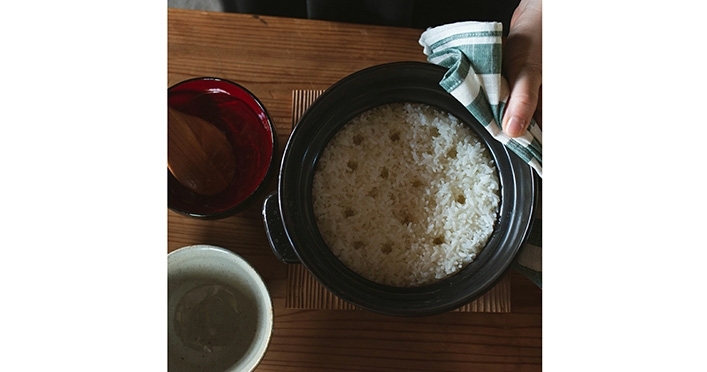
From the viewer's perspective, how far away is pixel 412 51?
0.78 metres

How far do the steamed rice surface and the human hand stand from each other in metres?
0.10

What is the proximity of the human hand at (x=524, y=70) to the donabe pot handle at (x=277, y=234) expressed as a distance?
267 millimetres

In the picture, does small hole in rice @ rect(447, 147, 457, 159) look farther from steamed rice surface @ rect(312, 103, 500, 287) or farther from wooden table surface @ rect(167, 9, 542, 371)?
wooden table surface @ rect(167, 9, 542, 371)

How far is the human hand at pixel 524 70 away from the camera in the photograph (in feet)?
1.95

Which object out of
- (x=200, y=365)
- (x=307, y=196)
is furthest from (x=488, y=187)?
(x=200, y=365)

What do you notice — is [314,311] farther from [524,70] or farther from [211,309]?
[524,70]

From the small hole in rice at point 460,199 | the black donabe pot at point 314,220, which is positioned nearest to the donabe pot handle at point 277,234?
the black donabe pot at point 314,220

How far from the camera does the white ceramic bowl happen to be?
0.65 metres

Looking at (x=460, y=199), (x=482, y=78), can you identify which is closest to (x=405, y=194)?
(x=460, y=199)

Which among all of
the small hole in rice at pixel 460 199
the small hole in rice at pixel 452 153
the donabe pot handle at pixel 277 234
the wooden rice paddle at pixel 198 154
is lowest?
the donabe pot handle at pixel 277 234

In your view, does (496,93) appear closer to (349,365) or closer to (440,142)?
(440,142)

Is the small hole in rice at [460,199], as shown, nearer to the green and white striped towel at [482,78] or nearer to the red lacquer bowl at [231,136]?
the green and white striped towel at [482,78]

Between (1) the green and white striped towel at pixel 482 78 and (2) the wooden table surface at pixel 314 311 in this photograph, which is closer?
(1) the green and white striped towel at pixel 482 78

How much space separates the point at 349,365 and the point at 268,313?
17 cm
